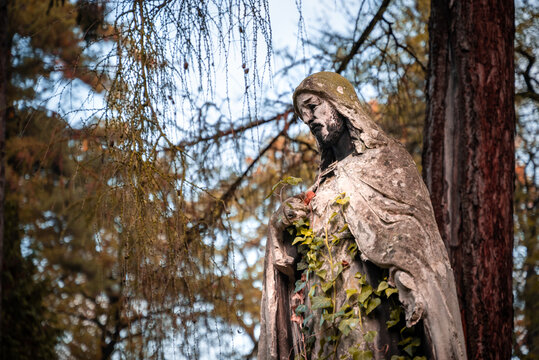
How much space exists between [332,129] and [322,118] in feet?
0.25

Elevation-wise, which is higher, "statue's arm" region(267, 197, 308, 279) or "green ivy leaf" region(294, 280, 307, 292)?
"statue's arm" region(267, 197, 308, 279)

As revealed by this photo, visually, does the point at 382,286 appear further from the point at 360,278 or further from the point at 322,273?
the point at 322,273

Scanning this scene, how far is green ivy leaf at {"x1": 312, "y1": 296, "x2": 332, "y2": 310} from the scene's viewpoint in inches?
116

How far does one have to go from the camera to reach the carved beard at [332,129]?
3.27 metres

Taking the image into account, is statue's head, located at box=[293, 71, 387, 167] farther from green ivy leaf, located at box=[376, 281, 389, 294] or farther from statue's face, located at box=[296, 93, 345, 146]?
green ivy leaf, located at box=[376, 281, 389, 294]

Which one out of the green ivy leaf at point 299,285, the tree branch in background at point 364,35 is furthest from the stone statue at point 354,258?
the tree branch in background at point 364,35

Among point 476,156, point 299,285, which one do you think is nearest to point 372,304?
point 299,285

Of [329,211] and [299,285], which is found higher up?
[329,211]

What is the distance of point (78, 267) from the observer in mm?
11430

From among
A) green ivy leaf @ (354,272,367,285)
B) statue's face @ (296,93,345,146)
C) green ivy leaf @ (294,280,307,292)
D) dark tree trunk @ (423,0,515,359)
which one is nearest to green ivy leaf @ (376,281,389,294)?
green ivy leaf @ (354,272,367,285)

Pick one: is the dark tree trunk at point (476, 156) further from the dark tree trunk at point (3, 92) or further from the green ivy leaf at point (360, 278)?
the dark tree trunk at point (3, 92)

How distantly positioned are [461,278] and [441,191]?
72 centimetres

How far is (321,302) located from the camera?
296cm

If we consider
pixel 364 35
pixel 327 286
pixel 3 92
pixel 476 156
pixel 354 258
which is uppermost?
pixel 3 92
